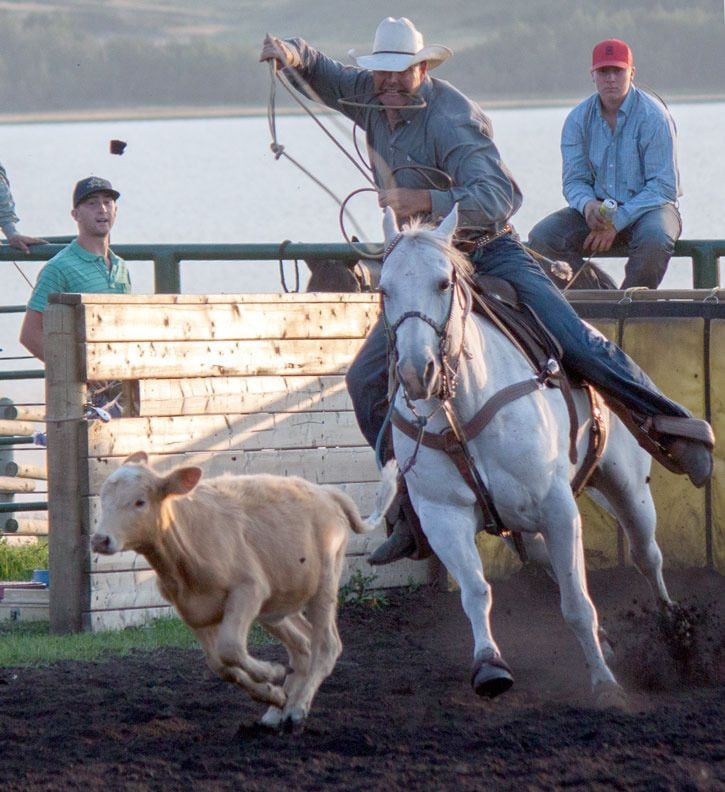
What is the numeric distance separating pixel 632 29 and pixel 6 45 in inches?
217

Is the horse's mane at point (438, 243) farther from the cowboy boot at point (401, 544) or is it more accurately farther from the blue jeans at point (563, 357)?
the cowboy boot at point (401, 544)

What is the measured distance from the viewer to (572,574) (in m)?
6.36

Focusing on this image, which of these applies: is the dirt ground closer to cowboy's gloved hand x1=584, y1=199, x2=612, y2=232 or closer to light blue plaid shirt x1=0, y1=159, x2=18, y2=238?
cowboy's gloved hand x1=584, y1=199, x2=612, y2=232

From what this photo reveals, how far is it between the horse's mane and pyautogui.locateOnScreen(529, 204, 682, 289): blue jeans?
3.55m

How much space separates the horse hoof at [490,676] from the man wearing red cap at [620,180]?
4.19 meters

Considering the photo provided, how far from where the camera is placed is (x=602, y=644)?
23.3 ft

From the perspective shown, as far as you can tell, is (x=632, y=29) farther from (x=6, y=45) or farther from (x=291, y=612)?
(x=291, y=612)

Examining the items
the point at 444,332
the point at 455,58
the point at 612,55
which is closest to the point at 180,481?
the point at 444,332

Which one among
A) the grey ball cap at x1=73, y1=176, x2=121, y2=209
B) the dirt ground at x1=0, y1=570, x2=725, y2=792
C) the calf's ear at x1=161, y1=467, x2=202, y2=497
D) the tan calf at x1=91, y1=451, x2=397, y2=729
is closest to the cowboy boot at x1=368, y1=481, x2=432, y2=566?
the dirt ground at x1=0, y1=570, x2=725, y2=792

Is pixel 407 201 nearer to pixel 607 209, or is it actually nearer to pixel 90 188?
pixel 90 188

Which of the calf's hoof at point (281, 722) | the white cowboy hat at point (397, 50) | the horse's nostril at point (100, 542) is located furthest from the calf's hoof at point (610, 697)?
the white cowboy hat at point (397, 50)

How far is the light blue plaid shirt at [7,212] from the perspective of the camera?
30.1 ft

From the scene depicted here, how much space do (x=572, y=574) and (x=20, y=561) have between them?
4.88 m

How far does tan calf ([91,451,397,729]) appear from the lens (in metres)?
5.56
